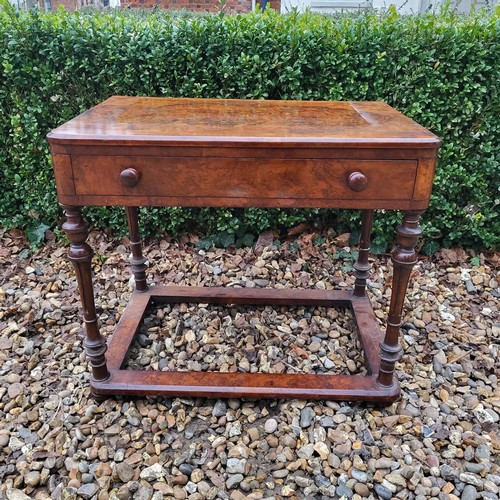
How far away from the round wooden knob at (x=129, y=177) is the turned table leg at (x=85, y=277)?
196mm

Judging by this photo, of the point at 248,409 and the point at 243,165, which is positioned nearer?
the point at 243,165

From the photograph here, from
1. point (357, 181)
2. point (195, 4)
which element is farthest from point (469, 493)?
point (195, 4)

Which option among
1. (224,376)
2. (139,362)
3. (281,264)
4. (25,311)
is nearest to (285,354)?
(224,376)

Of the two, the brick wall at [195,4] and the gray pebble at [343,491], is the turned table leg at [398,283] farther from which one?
the brick wall at [195,4]

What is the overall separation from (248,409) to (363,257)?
2.83 ft

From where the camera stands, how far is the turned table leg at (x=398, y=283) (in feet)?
4.75

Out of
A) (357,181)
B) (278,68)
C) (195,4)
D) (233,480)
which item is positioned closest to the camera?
(357,181)

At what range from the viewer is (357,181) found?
1.35m

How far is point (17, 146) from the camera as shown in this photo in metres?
2.63

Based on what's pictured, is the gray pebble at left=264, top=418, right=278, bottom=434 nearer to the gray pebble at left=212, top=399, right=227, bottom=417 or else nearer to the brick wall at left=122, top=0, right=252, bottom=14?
the gray pebble at left=212, top=399, right=227, bottom=417

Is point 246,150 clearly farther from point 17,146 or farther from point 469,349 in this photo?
point 17,146

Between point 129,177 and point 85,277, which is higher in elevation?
point 129,177

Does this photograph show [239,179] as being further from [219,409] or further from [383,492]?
[383,492]

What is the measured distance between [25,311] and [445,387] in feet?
6.12
